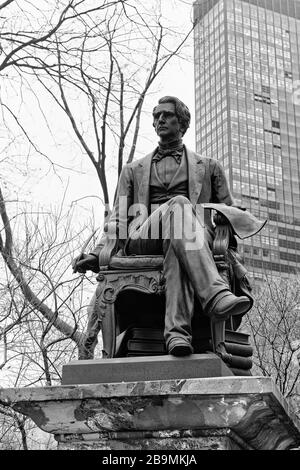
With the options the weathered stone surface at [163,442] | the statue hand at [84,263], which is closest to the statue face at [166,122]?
the statue hand at [84,263]

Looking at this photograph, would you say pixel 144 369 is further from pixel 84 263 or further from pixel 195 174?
pixel 195 174

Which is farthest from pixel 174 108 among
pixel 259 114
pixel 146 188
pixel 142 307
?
pixel 259 114

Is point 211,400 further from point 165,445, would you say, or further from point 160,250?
point 160,250

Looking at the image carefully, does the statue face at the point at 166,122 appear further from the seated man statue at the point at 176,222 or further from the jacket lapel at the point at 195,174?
the jacket lapel at the point at 195,174

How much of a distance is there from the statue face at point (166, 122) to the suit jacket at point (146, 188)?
0.20 m

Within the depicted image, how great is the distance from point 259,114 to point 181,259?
46.0 meters

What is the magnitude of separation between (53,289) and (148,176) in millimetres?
5641

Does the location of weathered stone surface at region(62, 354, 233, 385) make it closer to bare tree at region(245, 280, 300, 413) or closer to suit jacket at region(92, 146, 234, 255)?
suit jacket at region(92, 146, 234, 255)

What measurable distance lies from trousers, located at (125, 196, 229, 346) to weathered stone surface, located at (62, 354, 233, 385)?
20 cm

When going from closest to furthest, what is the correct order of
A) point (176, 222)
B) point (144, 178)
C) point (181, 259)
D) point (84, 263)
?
1. point (181, 259)
2. point (176, 222)
3. point (84, 263)
4. point (144, 178)

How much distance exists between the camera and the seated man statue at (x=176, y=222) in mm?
5367

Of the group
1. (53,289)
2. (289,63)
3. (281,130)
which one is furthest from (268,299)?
(281,130)

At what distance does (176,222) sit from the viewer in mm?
5660

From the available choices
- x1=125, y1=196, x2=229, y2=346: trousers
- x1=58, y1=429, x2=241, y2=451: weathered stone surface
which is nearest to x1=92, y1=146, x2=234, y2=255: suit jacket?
x1=125, y1=196, x2=229, y2=346: trousers
